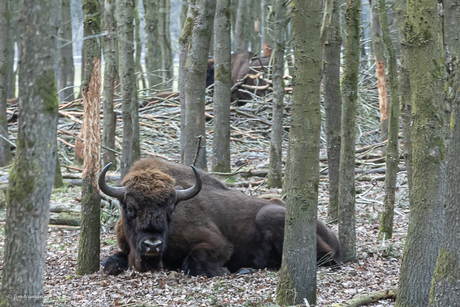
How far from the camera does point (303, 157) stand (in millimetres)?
4641

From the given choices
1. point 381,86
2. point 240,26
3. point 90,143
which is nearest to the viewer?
point 90,143

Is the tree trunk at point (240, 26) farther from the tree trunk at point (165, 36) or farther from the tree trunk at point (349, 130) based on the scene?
the tree trunk at point (349, 130)

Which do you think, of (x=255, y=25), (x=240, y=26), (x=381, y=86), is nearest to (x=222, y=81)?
(x=381, y=86)

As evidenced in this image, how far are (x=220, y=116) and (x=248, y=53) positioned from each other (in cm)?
957

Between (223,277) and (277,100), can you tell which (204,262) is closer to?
(223,277)

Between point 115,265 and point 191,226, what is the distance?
1.26m

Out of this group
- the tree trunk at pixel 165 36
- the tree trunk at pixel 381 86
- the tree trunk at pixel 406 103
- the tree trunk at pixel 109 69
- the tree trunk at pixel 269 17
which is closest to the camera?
the tree trunk at pixel 406 103

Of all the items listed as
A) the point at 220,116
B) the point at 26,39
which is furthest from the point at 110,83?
the point at 26,39

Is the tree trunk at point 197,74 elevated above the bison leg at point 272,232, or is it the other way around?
the tree trunk at point 197,74

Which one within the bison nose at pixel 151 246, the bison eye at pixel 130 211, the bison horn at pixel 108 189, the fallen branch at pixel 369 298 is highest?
the bison horn at pixel 108 189

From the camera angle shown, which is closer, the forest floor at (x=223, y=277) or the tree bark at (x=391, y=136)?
the forest floor at (x=223, y=277)

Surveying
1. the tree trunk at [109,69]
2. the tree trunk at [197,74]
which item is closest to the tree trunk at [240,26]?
the tree trunk at [109,69]

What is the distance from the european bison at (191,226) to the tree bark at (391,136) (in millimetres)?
880

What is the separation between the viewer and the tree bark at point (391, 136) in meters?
6.95
